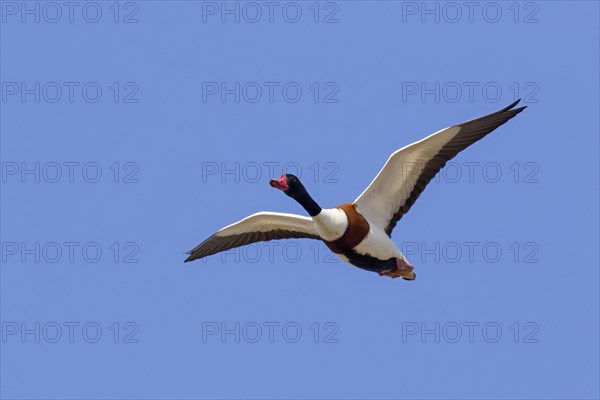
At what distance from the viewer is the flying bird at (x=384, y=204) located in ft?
67.4

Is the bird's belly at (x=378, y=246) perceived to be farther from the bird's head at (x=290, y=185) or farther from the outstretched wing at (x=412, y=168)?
the bird's head at (x=290, y=185)

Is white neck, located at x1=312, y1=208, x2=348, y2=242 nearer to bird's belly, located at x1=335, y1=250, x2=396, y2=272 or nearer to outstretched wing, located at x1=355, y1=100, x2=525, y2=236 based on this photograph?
bird's belly, located at x1=335, y1=250, x2=396, y2=272

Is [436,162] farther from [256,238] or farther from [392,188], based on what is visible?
[256,238]

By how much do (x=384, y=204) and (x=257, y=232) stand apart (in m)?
2.26

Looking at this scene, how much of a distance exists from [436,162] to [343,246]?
1.86m

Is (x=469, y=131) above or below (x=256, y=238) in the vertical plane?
above

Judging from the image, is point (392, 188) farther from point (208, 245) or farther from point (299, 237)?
point (208, 245)

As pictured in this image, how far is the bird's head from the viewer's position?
20.4 m

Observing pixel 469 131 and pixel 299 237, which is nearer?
pixel 469 131

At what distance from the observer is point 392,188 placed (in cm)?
2109

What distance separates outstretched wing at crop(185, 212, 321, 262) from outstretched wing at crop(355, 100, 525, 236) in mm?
1083

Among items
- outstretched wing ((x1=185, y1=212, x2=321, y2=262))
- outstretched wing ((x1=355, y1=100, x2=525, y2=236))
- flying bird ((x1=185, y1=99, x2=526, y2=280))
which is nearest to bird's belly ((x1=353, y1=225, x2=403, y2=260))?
flying bird ((x1=185, y1=99, x2=526, y2=280))

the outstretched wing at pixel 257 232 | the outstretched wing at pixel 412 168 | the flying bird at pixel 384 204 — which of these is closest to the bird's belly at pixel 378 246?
the flying bird at pixel 384 204

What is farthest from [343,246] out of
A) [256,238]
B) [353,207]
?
[256,238]
